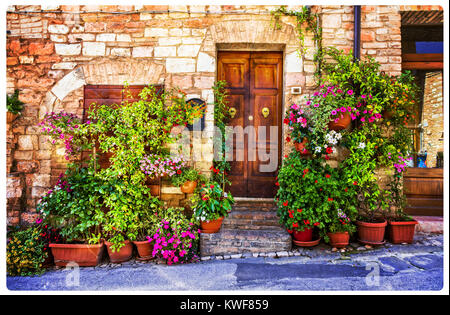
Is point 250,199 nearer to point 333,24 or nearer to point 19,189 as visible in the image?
point 333,24

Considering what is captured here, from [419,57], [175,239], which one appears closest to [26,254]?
[175,239]

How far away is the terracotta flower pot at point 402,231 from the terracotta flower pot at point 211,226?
2.38 m

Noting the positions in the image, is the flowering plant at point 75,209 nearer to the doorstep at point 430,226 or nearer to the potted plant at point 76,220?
the potted plant at point 76,220

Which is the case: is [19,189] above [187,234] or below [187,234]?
above

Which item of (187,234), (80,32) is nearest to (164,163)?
(187,234)

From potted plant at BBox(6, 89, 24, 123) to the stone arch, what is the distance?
323 mm

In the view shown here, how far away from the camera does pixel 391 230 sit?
3.39 metres

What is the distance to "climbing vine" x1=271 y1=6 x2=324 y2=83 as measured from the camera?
3541mm

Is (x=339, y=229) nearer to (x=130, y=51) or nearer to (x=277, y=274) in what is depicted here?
(x=277, y=274)

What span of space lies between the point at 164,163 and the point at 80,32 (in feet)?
7.94

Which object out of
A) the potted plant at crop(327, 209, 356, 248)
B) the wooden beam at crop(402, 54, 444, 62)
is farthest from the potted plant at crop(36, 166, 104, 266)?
the wooden beam at crop(402, 54, 444, 62)

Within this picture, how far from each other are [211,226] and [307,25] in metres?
3.22

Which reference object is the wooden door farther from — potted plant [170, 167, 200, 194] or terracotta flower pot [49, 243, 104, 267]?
terracotta flower pot [49, 243, 104, 267]

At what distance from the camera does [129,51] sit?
12.0ft
